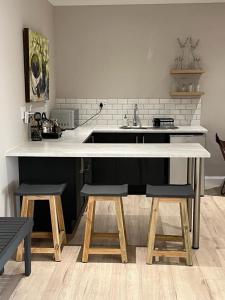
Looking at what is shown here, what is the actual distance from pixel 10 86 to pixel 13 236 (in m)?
1.54

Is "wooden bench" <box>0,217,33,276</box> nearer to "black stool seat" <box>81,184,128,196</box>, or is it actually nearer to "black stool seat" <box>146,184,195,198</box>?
"black stool seat" <box>81,184,128,196</box>


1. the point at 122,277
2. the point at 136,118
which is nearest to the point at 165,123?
the point at 136,118

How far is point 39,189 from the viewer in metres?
3.19

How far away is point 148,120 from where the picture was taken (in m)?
5.73

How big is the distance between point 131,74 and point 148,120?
74 cm

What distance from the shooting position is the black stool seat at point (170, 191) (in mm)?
3037

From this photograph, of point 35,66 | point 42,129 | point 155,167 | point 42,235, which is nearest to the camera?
point 42,235

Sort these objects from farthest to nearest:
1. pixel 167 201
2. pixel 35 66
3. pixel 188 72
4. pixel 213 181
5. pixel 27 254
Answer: pixel 213 181, pixel 188 72, pixel 35 66, pixel 167 201, pixel 27 254

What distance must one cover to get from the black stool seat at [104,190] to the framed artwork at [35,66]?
1.35 m

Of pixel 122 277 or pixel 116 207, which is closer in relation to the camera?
pixel 122 277

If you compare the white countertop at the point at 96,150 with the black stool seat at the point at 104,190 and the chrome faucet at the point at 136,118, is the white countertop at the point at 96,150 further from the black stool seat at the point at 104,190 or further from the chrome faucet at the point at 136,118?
the chrome faucet at the point at 136,118

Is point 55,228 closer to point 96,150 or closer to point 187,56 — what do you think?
point 96,150

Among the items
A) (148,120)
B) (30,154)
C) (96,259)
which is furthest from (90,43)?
(96,259)

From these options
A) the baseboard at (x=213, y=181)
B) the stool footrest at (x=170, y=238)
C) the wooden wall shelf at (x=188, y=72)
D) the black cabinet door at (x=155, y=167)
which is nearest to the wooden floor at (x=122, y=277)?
the stool footrest at (x=170, y=238)
